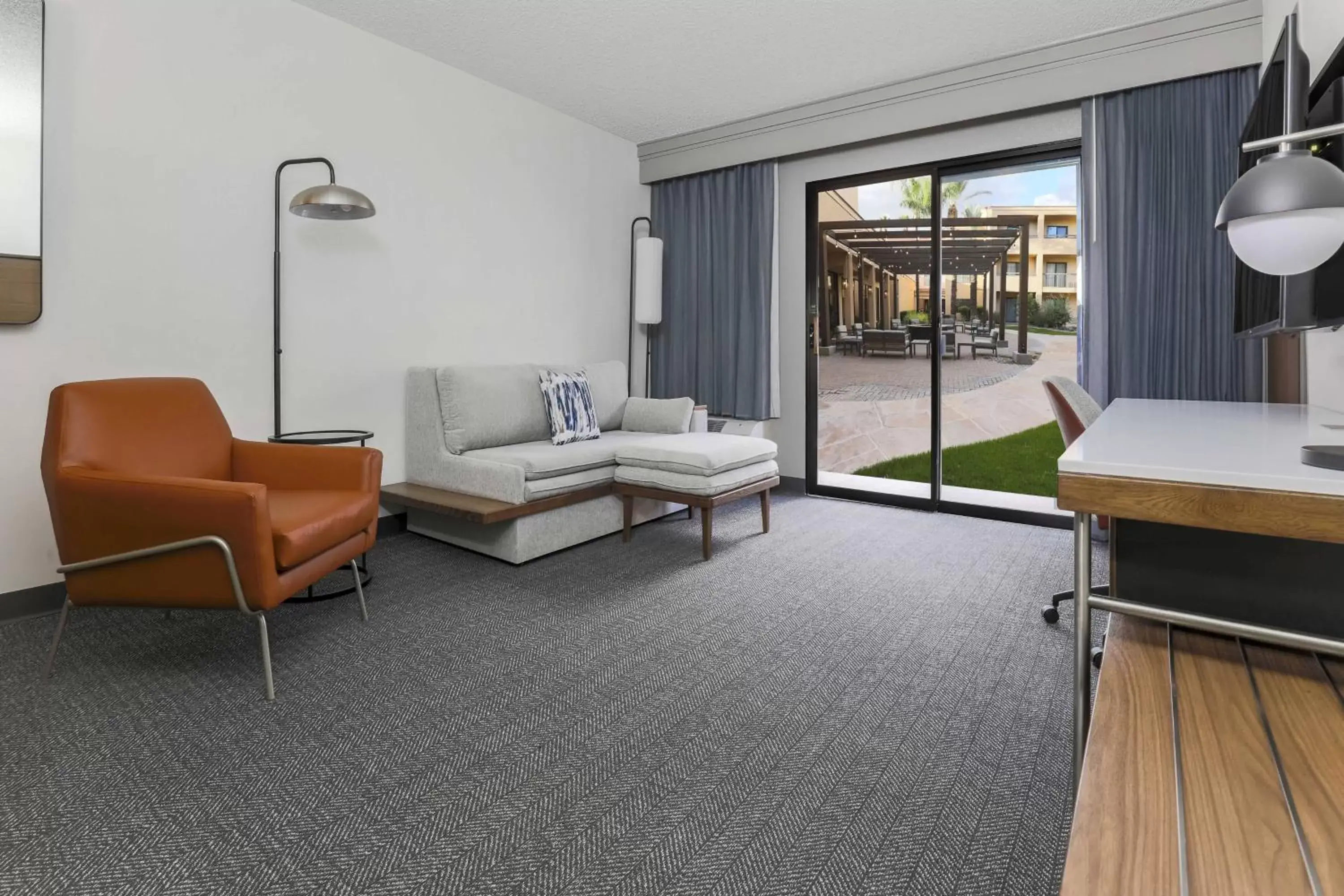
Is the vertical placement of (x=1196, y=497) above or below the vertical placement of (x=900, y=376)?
below

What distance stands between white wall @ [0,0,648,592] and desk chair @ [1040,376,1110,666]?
3.04 m

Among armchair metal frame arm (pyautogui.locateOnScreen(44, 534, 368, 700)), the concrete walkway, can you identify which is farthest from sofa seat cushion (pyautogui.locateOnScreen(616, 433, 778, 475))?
the concrete walkway

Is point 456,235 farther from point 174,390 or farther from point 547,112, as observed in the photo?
point 174,390

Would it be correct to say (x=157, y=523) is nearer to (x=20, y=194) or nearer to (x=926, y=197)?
(x=20, y=194)

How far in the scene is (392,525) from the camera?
362 centimetres

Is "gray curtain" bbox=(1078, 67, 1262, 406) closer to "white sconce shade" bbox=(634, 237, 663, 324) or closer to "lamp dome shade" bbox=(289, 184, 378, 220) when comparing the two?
"white sconce shade" bbox=(634, 237, 663, 324)

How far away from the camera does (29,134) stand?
2383 millimetres

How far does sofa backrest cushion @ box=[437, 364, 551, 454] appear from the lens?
349cm

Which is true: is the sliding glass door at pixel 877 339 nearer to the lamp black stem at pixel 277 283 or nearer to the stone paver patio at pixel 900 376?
the stone paver patio at pixel 900 376

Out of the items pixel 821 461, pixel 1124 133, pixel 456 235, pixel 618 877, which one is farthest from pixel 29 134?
pixel 821 461

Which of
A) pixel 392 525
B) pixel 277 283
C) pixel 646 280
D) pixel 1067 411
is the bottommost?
pixel 392 525

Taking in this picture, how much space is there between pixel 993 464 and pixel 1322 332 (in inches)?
153

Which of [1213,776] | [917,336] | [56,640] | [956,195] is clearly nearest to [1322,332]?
[1213,776]

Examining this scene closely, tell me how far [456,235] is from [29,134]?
6.07 ft
